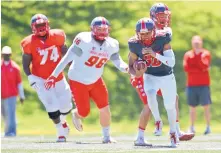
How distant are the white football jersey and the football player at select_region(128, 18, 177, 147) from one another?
31.9 inches

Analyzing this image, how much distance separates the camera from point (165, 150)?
9836mm

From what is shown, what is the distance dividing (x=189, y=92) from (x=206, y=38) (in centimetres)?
573

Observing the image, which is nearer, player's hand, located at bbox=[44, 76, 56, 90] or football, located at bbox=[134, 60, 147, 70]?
football, located at bbox=[134, 60, 147, 70]

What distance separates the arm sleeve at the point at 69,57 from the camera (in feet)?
37.2

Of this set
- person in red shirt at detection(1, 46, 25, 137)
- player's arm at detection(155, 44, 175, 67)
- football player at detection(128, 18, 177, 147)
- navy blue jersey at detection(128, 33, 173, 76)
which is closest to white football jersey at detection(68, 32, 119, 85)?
football player at detection(128, 18, 177, 147)

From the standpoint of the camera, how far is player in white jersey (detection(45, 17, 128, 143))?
11.2m

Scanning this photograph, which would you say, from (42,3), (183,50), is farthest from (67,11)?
(183,50)

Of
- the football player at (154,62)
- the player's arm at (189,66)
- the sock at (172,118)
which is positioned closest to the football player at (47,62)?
the football player at (154,62)

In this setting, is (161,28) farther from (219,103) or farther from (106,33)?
(219,103)

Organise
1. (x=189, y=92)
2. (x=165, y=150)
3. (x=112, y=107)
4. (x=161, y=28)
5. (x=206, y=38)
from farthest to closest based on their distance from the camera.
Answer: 1. (x=206, y=38)
2. (x=112, y=107)
3. (x=189, y=92)
4. (x=161, y=28)
5. (x=165, y=150)

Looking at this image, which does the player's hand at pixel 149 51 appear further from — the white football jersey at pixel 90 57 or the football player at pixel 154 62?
the white football jersey at pixel 90 57

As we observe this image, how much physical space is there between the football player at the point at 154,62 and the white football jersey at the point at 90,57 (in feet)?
2.66

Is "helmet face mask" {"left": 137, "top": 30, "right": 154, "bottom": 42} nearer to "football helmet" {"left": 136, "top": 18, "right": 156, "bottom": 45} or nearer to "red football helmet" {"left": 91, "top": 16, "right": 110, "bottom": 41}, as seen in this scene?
"football helmet" {"left": 136, "top": 18, "right": 156, "bottom": 45}

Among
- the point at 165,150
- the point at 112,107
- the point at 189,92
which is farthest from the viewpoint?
the point at 112,107
